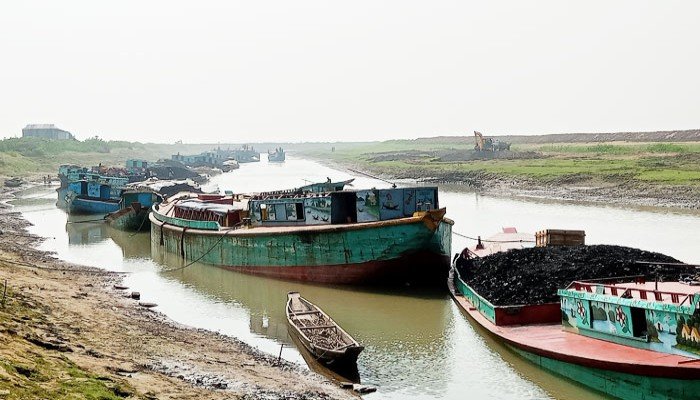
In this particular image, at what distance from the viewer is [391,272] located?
26703mm

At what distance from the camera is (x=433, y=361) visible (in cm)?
1869

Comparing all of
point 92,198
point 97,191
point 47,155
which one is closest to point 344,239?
point 92,198

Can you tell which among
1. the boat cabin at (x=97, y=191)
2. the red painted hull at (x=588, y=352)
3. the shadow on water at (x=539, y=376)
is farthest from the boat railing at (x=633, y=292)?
the boat cabin at (x=97, y=191)

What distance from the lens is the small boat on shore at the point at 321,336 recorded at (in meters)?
16.8

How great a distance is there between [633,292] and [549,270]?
455 cm

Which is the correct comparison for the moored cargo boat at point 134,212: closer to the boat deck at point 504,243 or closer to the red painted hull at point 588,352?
the boat deck at point 504,243

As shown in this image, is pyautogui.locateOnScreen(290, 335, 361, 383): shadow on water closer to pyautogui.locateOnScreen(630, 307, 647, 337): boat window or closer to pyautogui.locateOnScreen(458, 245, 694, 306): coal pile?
pyautogui.locateOnScreen(458, 245, 694, 306): coal pile

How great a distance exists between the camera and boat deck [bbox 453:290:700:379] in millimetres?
13500

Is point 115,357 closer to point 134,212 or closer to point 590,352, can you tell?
point 590,352

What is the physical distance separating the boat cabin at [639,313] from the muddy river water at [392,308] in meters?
1.48

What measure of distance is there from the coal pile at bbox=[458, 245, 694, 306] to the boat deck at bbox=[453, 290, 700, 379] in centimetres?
106

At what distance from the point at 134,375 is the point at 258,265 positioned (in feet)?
55.1

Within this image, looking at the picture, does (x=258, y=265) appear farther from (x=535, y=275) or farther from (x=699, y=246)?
(x=699, y=246)

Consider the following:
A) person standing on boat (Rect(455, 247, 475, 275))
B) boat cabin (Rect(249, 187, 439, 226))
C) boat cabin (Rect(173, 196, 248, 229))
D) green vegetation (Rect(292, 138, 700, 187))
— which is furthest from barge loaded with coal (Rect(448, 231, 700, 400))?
green vegetation (Rect(292, 138, 700, 187))
